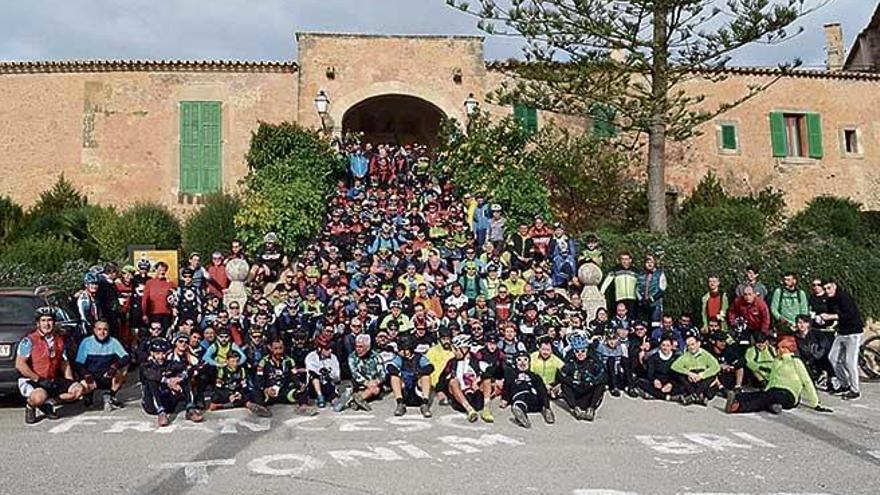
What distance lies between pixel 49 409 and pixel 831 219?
58.8 ft

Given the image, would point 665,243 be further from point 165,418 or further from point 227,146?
point 227,146

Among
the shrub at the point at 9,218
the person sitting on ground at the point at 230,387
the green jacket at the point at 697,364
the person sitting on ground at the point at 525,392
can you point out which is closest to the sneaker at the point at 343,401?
the person sitting on ground at the point at 230,387

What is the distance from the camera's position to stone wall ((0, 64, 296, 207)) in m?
20.5

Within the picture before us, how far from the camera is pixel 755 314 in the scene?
10.6m

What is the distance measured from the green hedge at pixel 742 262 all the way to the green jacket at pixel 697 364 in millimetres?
3460

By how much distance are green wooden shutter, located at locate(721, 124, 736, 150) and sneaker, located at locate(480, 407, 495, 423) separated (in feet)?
55.3

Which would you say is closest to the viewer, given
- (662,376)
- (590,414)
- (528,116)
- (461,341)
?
(590,414)

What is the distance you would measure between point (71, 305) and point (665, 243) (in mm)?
9459

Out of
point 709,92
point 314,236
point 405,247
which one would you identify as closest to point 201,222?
point 314,236

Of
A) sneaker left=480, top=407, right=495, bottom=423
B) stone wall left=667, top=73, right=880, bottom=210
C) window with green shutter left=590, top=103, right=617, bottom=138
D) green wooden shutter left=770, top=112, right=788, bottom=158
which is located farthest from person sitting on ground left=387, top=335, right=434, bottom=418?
green wooden shutter left=770, top=112, right=788, bottom=158

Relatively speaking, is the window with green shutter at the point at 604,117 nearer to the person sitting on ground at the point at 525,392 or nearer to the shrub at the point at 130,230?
the person sitting on ground at the point at 525,392

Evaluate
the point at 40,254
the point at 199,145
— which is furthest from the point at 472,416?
the point at 199,145

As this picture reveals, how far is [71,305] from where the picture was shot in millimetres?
10320

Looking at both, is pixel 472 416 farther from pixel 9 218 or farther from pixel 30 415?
pixel 9 218
